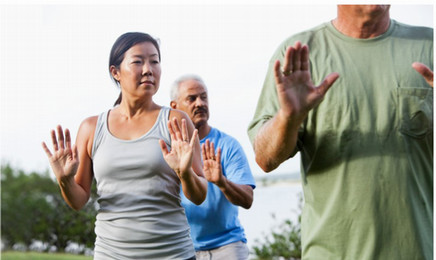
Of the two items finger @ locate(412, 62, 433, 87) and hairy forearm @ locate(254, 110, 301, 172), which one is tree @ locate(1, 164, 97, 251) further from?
finger @ locate(412, 62, 433, 87)

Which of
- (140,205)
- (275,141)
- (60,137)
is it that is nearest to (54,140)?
(60,137)

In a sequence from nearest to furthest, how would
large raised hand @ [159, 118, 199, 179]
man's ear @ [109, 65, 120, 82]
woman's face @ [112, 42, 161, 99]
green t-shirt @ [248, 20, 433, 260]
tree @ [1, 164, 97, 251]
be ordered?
green t-shirt @ [248, 20, 433, 260] → large raised hand @ [159, 118, 199, 179] → woman's face @ [112, 42, 161, 99] → man's ear @ [109, 65, 120, 82] → tree @ [1, 164, 97, 251]

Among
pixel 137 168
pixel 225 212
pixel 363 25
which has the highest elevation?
pixel 363 25

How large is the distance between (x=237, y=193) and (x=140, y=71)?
3.31ft

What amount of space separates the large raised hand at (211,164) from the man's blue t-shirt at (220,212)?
1.24ft

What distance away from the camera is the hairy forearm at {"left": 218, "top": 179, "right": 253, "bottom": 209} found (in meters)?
3.79

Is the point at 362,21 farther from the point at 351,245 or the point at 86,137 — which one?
the point at 86,137

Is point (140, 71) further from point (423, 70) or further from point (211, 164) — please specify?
point (423, 70)

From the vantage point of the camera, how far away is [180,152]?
2.98 metres

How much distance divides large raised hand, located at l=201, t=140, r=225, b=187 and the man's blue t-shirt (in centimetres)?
38

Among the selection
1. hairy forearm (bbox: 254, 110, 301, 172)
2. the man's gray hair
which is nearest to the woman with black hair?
hairy forearm (bbox: 254, 110, 301, 172)

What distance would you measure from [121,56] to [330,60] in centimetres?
147

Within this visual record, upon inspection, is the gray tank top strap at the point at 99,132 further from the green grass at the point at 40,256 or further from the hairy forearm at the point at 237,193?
the green grass at the point at 40,256

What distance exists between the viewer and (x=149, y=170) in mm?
3104
